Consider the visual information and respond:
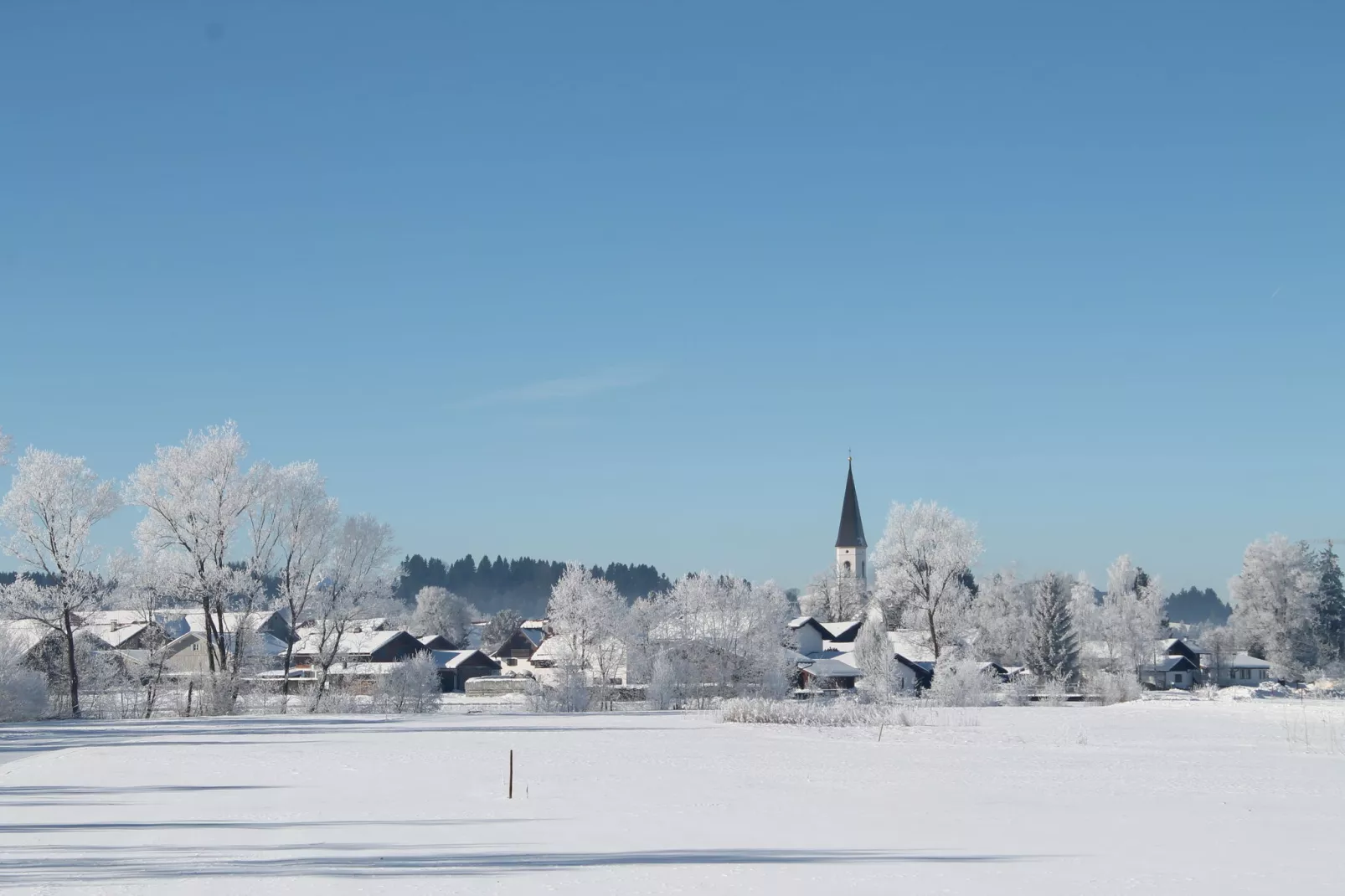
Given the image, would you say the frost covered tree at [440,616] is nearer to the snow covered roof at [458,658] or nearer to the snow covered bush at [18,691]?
the snow covered roof at [458,658]

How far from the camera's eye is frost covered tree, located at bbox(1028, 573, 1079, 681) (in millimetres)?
74062

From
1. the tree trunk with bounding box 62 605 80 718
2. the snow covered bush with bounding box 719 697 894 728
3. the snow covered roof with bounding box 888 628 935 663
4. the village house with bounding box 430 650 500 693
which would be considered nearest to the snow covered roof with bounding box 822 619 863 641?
the snow covered roof with bounding box 888 628 935 663

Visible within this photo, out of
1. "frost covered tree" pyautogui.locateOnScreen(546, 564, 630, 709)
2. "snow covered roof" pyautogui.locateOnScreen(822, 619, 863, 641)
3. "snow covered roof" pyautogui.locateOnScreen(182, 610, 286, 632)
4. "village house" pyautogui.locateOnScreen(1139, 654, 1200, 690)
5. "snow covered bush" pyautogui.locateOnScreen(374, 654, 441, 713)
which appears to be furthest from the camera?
"snow covered roof" pyautogui.locateOnScreen(822, 619, 863, 641)

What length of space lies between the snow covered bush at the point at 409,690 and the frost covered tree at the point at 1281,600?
209ft

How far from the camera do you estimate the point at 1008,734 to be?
1580 inches

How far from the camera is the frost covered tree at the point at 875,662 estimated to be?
64.6m

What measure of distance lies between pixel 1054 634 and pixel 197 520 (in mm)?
52511

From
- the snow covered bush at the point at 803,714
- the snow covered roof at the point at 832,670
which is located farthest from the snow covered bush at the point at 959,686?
the snow covered bush at the point at 803,714

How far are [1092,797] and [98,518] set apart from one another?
39.4m

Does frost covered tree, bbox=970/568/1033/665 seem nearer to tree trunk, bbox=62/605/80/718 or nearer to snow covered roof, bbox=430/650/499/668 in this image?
snow covered roof, bbox=430/650/499/668

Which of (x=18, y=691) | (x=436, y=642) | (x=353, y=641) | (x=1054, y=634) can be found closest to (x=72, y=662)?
(x=18, y=691)

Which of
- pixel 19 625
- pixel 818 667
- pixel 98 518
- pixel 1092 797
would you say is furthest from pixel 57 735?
pixel 818 667

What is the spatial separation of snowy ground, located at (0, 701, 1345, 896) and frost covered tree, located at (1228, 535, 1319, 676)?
54505 mm

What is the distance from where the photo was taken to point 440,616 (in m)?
130
